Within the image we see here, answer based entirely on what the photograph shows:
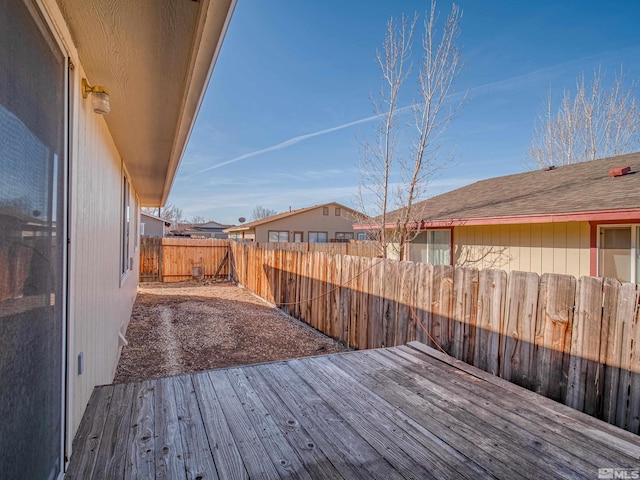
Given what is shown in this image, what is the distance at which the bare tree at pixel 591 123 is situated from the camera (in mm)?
12828

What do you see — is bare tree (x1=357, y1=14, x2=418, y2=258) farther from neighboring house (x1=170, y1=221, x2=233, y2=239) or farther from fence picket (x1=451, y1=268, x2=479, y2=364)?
neighboring house (x1=170, y1=221, x2=233, y2=239)

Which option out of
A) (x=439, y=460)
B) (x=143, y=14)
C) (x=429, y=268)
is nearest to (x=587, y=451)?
(x=439, y=460)

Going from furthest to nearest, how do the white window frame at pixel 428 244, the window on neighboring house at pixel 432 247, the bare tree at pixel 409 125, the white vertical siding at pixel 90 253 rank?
the bare tree at pixel 409 125 → the window on neighboring house at pixel 432 247 → the white window frame at pixel 428 244 → the white vertical siding at pixel 90 253

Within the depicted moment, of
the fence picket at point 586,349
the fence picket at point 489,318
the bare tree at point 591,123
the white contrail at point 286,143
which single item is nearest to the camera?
the fence picket at point 586,349

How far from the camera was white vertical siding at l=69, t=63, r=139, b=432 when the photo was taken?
2006mm

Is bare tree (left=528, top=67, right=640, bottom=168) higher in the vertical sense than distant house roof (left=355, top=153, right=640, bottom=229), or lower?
higher

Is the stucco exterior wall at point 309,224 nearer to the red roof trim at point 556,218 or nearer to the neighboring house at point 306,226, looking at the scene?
the neighboring house at point 306,226

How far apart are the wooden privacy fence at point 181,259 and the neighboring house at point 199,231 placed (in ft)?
68.3

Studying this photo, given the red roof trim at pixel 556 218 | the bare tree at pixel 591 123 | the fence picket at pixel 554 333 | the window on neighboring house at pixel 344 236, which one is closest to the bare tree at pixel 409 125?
the red roof trim at pixel 556 218

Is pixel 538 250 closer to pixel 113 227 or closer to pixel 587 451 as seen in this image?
pixel 587 451

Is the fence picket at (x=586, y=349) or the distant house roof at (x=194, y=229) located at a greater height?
the distant house roof at (x=194, y=229)

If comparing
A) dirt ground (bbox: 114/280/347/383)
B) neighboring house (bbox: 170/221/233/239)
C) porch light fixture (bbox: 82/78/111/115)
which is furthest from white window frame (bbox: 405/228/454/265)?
neighboring house (bbox: 170/221/233/239)

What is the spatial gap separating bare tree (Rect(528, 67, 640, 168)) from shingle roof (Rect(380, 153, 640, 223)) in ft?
22.3

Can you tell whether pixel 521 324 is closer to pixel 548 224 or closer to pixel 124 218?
pixel 548 224
